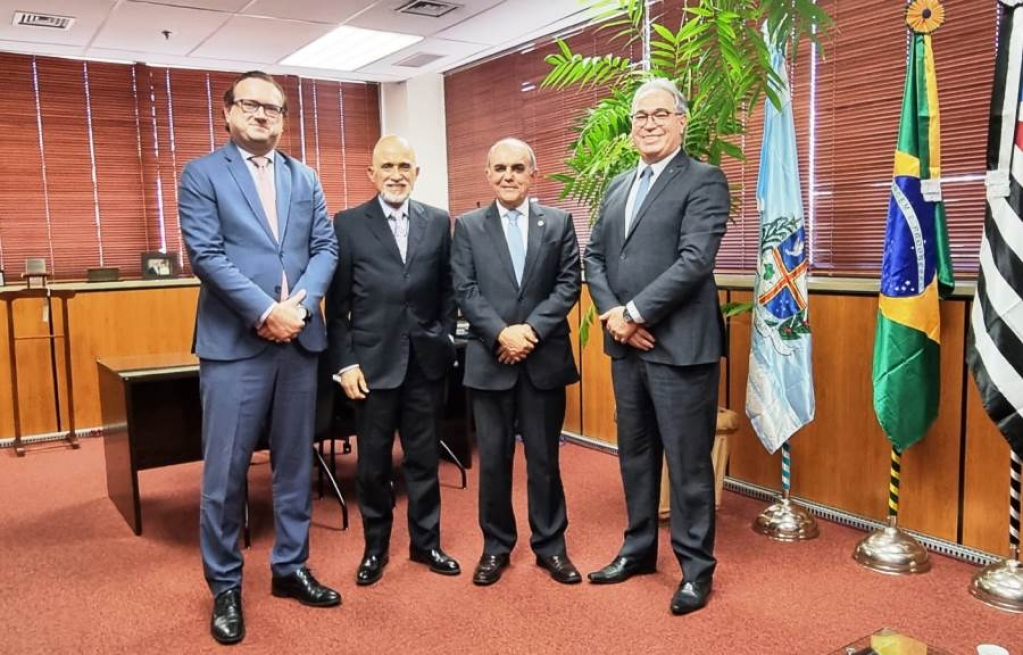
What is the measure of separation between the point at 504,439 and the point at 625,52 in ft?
10.6

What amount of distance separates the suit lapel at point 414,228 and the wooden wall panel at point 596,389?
2.11 m

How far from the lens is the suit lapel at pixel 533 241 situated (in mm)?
2719

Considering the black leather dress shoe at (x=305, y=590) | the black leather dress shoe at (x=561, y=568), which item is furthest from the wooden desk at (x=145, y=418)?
the black leather dress shoe at (x=561, y=568)

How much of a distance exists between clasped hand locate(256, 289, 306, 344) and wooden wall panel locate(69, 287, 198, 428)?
3446mm

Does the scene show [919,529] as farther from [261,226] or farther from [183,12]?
[183,12]

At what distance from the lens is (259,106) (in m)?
2.42

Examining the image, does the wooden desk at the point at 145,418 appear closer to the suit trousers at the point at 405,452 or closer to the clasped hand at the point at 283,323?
the suit trousers at the point at 405,452

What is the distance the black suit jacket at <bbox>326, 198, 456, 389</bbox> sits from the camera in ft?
8.89

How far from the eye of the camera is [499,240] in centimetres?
272

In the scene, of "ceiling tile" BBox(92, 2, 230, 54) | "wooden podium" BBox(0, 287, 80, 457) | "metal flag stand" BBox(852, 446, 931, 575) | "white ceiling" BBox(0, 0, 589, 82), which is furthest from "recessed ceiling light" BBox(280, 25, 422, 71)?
"metal flag stand" BBox(852, 446, 931, 575)

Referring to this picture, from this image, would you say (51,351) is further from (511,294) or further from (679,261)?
(679,261)

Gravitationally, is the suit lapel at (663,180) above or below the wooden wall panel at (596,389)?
above

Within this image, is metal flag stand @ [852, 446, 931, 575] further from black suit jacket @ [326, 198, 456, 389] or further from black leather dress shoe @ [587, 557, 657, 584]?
black suit jacket @ [326, 198, 456, 389]

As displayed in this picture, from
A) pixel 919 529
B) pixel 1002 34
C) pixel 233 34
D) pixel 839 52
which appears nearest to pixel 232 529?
pixel 919 529
